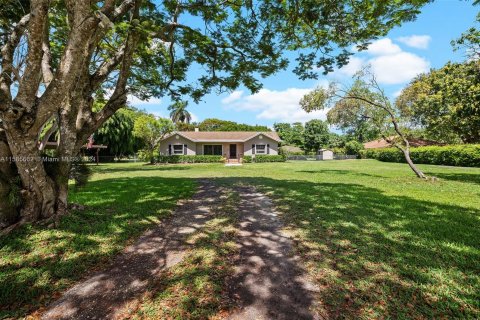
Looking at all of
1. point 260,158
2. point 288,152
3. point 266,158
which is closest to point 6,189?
point 260,158

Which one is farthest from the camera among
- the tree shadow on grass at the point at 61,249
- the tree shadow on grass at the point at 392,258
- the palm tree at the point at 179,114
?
the palm tree at the point at 179,114

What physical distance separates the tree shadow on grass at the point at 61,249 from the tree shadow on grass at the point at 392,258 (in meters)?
3.34

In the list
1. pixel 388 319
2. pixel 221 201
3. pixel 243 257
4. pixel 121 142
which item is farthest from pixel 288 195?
pixel 121 142

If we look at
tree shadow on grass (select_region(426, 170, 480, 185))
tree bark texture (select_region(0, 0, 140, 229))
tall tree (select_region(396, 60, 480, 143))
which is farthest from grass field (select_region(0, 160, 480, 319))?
tall tree (select_region(396, 60, 480, 143))

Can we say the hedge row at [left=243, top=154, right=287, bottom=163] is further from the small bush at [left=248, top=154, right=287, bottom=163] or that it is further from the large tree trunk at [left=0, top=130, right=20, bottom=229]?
the large tree trunk at [left=0, top=130, right=20, bottom=229]

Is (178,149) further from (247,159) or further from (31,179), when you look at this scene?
(31,179)

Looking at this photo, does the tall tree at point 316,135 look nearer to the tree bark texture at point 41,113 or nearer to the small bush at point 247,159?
the small bush at point 247,159

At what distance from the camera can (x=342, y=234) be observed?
179 inches

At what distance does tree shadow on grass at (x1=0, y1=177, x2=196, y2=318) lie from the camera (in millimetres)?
2801

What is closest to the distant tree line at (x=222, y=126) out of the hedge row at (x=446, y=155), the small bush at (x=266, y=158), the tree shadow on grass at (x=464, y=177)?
the small bush at (x=266, y=158)

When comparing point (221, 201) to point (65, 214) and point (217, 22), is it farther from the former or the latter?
point (217, 22)

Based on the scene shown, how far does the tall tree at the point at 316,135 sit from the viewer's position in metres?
50.6

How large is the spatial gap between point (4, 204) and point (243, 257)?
4507 mm

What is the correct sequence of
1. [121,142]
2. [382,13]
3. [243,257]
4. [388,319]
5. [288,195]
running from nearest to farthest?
[388,319] → [243,257] → [382,13] → [288,195] → [121,142]
